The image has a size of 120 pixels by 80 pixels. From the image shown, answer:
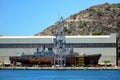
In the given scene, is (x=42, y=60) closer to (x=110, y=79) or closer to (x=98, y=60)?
(x=98, y=60)

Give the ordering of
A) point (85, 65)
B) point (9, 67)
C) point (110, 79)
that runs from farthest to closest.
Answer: point (85, 65) → point (9, 67) → point (110, 79)

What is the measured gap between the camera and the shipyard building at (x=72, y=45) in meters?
169

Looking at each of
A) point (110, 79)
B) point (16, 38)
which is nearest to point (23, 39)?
point (16, 38)

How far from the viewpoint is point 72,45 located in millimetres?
172000

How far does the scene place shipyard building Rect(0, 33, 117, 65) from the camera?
168625mm

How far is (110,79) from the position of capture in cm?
10394

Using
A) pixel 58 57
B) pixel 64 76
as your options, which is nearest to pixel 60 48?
pixel 58 57

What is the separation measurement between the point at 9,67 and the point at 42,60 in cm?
1708

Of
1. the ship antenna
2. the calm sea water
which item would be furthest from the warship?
the calm sea water

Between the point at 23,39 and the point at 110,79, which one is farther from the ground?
the point at 23,39

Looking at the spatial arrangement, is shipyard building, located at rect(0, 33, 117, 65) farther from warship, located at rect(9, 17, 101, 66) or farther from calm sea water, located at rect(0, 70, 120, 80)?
calm sea water, located at rect(0, 70, 120, 80)

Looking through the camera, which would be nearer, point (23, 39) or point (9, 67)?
point (9, 67)

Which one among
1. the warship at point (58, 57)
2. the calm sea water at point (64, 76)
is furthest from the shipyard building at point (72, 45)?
the calm sea water at point (64, 76)

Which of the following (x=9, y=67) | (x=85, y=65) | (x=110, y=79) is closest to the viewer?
(x=110, y=79)
